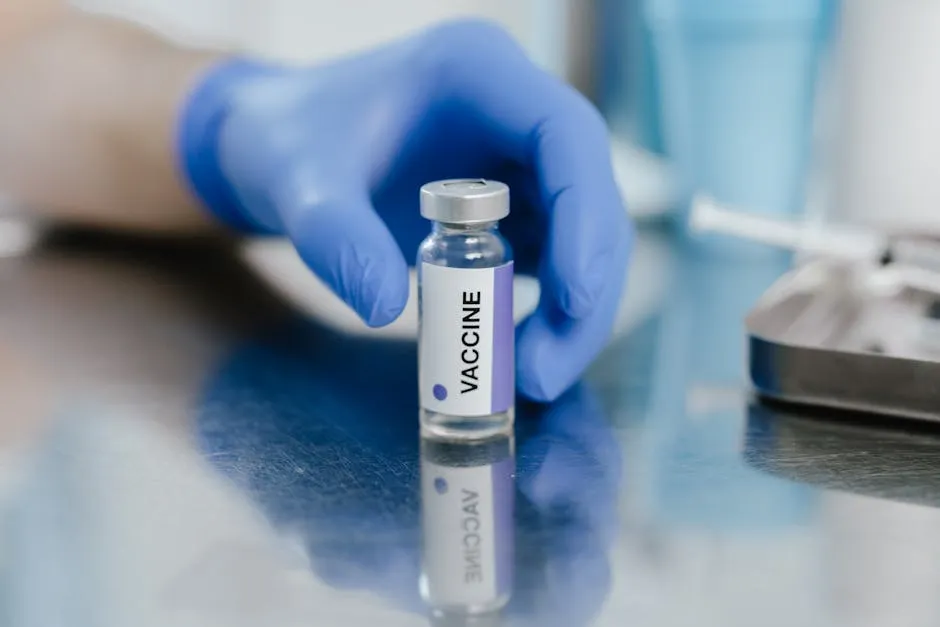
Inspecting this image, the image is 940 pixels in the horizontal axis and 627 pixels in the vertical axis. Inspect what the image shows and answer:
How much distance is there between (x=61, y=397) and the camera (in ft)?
3.22

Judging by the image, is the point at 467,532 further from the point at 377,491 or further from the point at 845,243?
the point at 845,243

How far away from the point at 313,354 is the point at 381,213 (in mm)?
148

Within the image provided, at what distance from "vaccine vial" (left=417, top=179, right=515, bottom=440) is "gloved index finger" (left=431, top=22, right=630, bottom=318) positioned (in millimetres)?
77

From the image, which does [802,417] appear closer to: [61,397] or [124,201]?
[61,397]

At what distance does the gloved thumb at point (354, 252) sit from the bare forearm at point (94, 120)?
49cm

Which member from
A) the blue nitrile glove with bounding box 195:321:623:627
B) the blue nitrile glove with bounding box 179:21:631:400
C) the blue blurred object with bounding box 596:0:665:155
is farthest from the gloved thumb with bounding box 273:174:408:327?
the blue blurred object with bounding box 596:0:665:155

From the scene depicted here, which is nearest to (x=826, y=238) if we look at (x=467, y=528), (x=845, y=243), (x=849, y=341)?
(x=845, y=243)

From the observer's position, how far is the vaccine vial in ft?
→ 2.62

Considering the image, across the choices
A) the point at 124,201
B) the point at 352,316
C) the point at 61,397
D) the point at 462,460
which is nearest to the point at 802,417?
the point at 462,460

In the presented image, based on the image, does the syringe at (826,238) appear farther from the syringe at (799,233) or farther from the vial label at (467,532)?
the vial label at (467,532)

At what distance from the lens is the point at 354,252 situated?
875 millimetres

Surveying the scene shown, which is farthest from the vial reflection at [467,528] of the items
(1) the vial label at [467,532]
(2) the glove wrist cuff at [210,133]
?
(2) the glove wrist cuff at [210,133]

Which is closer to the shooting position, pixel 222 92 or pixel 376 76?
pixel 376 76

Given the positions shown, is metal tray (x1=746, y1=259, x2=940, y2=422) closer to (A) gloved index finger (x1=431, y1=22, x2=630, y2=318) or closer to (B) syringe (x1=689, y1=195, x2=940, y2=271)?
(B) syringe (x1=689, y1=195, x2=940, y2=271)
